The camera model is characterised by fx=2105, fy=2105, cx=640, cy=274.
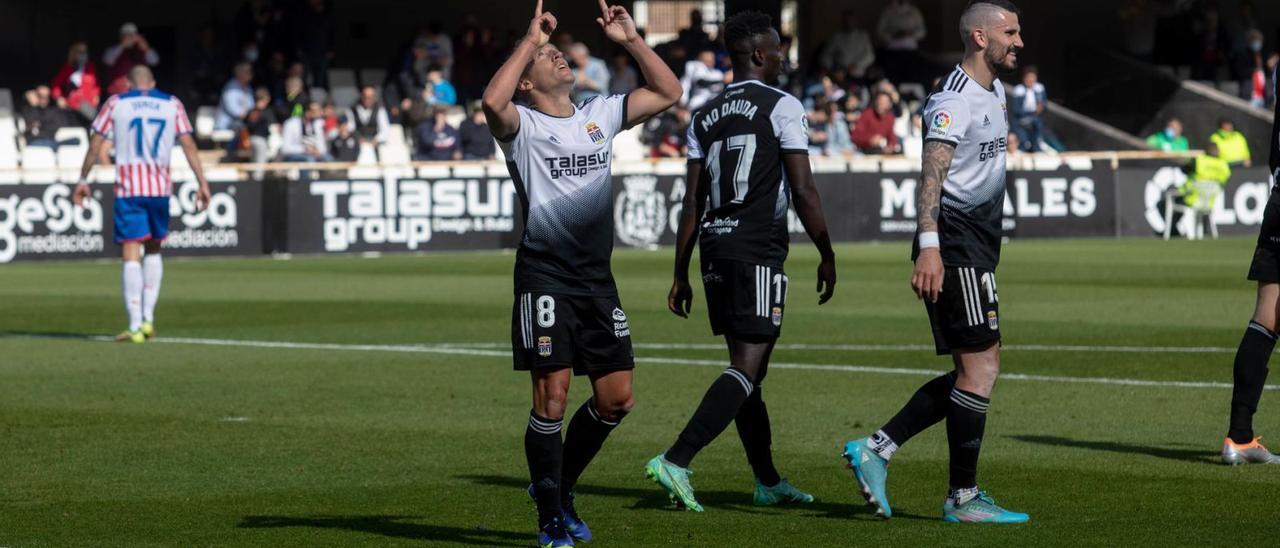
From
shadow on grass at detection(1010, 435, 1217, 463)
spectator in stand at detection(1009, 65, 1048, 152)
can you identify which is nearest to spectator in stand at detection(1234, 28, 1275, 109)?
spectator in stand at detection(1009, 65, 1048, 152)

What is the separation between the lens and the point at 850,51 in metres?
39.3

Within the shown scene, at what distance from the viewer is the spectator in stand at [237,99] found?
32344 millimetres

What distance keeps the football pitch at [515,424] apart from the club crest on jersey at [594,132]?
56.6 inches

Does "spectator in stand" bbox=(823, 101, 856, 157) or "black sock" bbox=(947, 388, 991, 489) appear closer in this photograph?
"black sock" bbox=(947, 388, 991, 489)

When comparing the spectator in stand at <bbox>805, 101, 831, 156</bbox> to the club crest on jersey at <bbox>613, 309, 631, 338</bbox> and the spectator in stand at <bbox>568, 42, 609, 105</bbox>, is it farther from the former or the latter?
the club crest on jersey at <bbox>613, 309, 631, 338</bbox>

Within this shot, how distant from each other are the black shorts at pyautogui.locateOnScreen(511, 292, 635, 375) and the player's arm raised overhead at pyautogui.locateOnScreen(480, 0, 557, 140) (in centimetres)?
61

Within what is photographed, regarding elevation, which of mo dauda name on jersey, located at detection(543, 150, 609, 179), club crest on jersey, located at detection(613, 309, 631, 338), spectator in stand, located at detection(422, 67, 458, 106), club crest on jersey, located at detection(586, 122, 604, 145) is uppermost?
spectator in stand, located at detection(422, 67, 458, 106)

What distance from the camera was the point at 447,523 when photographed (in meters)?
7.96

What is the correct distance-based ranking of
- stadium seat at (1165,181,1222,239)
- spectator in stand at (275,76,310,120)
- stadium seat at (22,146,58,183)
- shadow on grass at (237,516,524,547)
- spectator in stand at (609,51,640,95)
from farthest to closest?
spectator in stand at (609,51,640,95) → stadium seat at (1165,181,1222,239) → spectator in stand at (275,76,310,120) → stadium seat at (22,146,58,183) → shadow on grass at (237,516,524,547)

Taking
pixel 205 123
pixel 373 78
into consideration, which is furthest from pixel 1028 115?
pixel 205 123

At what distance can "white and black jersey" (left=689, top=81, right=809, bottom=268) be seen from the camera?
27.2 feet

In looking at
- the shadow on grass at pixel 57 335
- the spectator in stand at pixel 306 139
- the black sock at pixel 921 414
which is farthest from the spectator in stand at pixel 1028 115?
the black sock at pixel 921 414

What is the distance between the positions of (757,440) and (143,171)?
381 inches

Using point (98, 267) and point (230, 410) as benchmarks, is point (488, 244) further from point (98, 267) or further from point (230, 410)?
point (230, 410)
